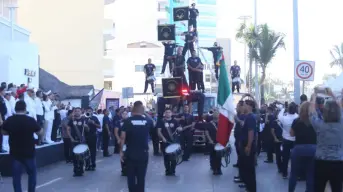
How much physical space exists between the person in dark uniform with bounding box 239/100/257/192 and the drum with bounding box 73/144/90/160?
5.82 metres

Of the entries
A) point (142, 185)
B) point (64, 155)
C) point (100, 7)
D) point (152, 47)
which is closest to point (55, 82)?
point (64, 155)

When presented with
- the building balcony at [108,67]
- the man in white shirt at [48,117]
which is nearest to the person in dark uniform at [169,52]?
the man in white shirt at [48,117]

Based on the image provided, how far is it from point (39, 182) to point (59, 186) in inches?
41.4

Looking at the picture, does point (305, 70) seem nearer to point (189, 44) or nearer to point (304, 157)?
point (189, 44)

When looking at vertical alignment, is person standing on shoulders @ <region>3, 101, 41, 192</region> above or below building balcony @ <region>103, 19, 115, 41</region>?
below

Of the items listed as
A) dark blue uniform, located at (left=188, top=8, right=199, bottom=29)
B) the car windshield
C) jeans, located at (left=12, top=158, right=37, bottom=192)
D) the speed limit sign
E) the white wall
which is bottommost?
jeans, located at (left=12, top=158, right=37, bottom=192)

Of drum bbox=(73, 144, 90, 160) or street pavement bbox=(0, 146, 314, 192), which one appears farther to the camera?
drum bbox=(73, 144, 90, 160)

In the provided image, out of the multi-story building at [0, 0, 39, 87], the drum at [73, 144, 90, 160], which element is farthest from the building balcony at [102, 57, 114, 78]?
the drum at [73, 144, 90, 160]

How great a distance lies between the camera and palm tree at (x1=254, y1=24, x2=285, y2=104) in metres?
43.7

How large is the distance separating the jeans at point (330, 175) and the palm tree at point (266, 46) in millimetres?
34793

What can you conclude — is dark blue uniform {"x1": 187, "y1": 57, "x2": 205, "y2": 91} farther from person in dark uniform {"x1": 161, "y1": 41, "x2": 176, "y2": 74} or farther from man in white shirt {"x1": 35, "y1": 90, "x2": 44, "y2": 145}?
man in white shirt {"x1": 35, "y1": 90, "x2": 44, "y2": 145}

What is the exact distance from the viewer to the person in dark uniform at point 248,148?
11.5 meters

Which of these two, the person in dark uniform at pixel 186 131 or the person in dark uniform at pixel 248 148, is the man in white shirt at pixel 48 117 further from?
the person in dark uniform at pixel 248 148

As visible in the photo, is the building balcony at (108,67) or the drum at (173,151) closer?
the drum at (173,151)
